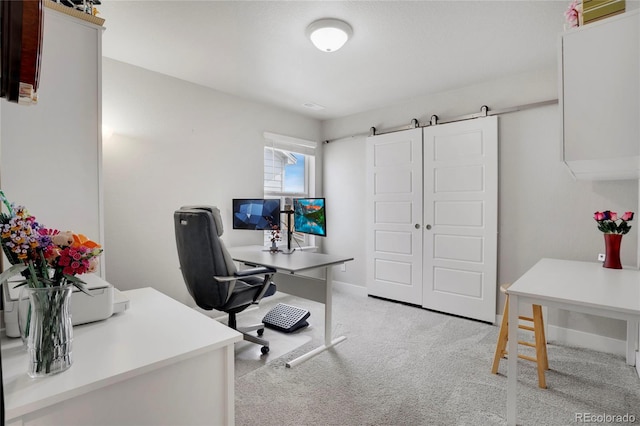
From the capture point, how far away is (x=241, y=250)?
10.7 feet

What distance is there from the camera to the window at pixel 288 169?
4.08 m

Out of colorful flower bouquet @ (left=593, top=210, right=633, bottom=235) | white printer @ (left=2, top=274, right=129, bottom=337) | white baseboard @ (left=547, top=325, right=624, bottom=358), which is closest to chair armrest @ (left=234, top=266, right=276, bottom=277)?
white printer @ (left=2, top=274, right=129, bottom=337)

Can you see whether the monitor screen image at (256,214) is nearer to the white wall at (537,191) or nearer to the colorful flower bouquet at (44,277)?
the white wall at (537,191)

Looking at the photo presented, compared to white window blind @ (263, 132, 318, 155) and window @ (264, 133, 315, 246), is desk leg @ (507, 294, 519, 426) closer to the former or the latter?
window @ (264, 133, 315, 246)

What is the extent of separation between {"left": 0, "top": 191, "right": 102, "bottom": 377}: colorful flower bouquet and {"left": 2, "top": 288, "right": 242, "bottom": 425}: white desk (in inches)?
2.2

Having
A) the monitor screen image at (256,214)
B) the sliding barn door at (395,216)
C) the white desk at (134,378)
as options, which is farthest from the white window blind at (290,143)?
the white desk at (134,378)

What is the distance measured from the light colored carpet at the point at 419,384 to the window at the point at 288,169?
1737 millimetres

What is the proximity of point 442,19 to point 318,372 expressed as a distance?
261cm

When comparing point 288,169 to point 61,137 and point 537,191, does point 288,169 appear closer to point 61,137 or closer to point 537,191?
point 537,191

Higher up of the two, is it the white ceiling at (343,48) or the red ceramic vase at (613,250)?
the white ceiling at (343,48)

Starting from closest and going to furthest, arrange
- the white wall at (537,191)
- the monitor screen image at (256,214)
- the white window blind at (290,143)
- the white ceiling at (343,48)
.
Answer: the white ceiling at (343,48), the white wall at (537,191), the monitor screen image at (256,214), the white window blind at (290,143)

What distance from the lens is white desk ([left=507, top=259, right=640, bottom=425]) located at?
1.40m

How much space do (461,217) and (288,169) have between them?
7.47 feet

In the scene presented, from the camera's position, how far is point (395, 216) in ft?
12.9
